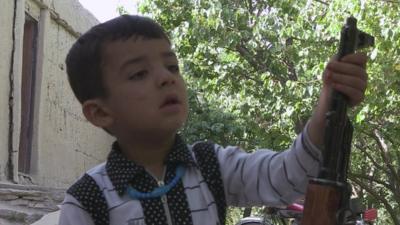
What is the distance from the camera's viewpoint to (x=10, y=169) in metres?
6.43

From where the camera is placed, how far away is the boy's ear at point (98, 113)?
5.81ft

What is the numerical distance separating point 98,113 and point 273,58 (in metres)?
9.53

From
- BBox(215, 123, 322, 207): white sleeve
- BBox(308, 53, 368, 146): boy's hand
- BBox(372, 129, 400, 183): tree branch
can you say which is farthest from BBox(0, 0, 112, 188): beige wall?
BBox(372, 129, 400, 183): tree branch

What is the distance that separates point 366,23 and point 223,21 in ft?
9.99

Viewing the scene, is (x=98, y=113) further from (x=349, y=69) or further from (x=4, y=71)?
(x=4, y=71)

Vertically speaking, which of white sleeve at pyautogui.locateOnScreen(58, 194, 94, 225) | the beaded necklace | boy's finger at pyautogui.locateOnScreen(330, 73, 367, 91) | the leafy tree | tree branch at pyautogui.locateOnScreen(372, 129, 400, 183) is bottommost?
white sleeve at pyautogui.locateOnScreen(58, 194, 94, 225)

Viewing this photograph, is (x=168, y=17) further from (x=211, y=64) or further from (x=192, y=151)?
(x=192, y=151)

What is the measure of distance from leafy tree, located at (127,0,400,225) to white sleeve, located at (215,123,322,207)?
624 cm

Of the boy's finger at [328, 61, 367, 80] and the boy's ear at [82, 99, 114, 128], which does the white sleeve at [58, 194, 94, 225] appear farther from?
the boy's finger at [328, 61, 367, 80]

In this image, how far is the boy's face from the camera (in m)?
1.63

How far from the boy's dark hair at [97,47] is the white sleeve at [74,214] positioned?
296 millimetres

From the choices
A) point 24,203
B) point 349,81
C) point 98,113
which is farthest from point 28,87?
point 349,81

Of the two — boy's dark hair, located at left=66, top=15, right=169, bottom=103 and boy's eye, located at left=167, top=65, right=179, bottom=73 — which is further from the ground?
boy's dark hair, located at left=66, top=15, right=169, bottom=103

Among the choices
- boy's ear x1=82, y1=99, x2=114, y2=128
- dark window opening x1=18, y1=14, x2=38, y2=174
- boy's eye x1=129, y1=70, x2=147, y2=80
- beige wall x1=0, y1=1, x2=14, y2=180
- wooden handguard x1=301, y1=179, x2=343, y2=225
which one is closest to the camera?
wooden handguard x1=301, y1=179, x2=343, y2=225
